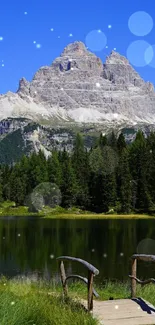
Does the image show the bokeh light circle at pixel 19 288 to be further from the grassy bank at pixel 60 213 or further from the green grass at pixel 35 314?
the grassy bank at pixel 60 213

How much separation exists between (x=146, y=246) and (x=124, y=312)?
4172cm

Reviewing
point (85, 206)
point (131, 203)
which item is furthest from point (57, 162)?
point (131, 203)

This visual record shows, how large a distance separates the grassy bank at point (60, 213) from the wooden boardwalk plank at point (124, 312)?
94.8 metres

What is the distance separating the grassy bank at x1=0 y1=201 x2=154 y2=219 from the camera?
110 m

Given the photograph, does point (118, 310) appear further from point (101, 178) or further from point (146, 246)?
point (101, 178)

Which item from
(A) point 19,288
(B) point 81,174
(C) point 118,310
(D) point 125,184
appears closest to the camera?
(C) point 118,310

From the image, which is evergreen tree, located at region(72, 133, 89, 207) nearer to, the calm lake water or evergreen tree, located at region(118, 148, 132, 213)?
evergreen tree, located at region(118, 148, 132, 213)

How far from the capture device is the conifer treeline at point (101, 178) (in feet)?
397

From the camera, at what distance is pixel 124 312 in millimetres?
12859

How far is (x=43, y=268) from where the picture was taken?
130 ft

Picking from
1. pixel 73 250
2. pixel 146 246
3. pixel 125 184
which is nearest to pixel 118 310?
pixel 73 250

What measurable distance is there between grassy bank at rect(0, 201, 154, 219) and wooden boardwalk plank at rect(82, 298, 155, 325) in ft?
311

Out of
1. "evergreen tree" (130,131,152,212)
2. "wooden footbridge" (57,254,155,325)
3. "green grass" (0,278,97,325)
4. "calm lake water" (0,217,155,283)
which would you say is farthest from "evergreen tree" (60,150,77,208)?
"green grass" (0,278,97,325)

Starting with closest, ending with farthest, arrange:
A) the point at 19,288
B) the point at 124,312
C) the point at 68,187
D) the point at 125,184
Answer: the point at 124,312, the point at 19,288, the point at 125,184, the point at 68,187
